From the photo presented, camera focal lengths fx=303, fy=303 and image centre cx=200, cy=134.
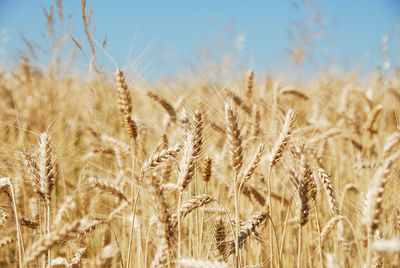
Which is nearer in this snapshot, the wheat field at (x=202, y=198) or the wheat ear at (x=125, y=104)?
the wheat field at (x=202, y=198)

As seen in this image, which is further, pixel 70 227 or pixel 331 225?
pixel 331 225

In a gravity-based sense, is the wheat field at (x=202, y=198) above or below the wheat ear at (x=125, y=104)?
below

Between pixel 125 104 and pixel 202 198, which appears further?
pixel 125 104

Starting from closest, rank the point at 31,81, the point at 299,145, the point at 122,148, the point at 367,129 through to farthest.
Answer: the point at 299,145 < the point at 122,148 < the point at 367,129 < the point at 31,81

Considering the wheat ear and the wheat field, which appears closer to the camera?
the wheat field


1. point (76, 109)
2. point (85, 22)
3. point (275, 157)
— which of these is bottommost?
point (275, 157)

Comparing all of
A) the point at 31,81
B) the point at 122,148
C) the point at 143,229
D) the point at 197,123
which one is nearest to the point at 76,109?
the point at 31,81

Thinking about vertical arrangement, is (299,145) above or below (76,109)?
below

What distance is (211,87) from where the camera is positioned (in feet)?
5.13

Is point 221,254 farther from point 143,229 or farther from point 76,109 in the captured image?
point 76,109

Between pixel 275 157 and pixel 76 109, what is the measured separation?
4017 mm

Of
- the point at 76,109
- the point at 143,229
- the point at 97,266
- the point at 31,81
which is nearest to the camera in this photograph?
the point at 97,266

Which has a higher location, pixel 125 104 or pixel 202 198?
pixel 125 104

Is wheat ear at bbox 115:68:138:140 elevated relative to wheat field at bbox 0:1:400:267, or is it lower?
elevated
